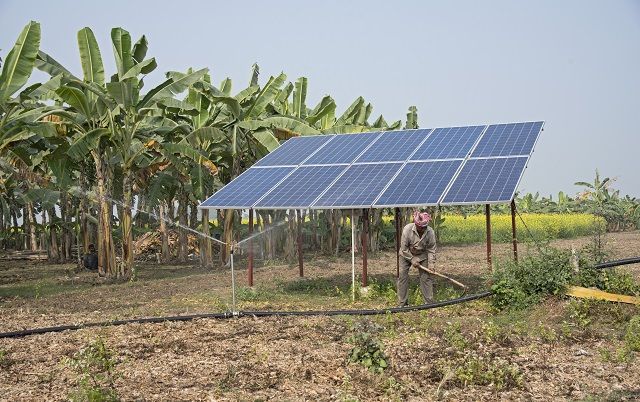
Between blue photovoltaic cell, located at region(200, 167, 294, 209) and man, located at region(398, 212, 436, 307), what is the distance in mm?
3160

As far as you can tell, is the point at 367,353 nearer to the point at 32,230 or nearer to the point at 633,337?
the point at 633,337

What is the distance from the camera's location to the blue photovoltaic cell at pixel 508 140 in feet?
50.5

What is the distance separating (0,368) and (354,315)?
537cm

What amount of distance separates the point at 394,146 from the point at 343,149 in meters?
1.16

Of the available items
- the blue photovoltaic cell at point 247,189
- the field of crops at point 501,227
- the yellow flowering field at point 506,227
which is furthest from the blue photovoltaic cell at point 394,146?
the yellow flowering field at point 506,227

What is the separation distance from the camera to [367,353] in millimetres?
8945

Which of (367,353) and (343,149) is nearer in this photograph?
(367,353)

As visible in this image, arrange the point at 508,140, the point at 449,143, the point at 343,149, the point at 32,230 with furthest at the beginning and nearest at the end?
the point at 32,230 < the point at 343,149 < the point at 449,143 < the point at 508,140

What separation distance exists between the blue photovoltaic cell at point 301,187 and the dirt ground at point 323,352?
71.1 inches

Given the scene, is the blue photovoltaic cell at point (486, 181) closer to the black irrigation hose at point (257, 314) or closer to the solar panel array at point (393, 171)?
the solar panel array at point (393, 171)

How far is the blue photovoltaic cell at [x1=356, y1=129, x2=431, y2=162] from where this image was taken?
16.8 m

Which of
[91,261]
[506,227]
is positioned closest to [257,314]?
[91,261]

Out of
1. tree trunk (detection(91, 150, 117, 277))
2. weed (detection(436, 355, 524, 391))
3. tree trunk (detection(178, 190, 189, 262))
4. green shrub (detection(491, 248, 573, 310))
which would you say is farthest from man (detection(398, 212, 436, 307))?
tree trunk (detection(178, 190, 189, 262))

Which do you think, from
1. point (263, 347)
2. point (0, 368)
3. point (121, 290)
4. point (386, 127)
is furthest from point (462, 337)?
point (386, 127)
